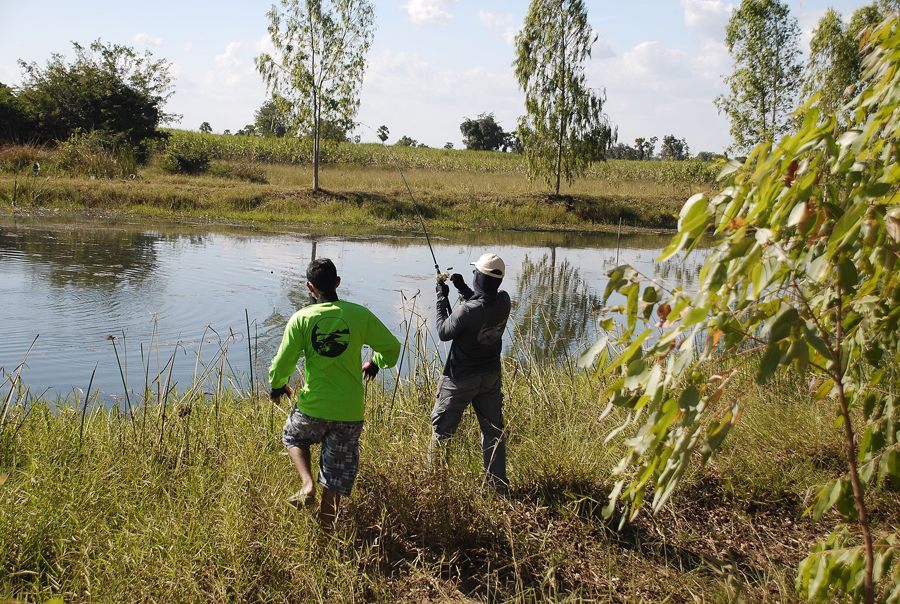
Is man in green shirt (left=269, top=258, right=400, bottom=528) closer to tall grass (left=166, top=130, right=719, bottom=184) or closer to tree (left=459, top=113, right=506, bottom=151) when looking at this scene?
tall grass (left=166, top=130, right=719, bottom=184)

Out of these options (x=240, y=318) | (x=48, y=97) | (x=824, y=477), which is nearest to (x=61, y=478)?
(x=824, y=477)

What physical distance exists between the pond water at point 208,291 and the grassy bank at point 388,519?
646mm

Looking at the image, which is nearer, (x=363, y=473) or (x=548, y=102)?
(x=363, y=473)

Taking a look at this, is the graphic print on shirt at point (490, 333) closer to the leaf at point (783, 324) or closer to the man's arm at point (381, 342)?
the man's arm at point (381, 342)

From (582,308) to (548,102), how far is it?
21.2m

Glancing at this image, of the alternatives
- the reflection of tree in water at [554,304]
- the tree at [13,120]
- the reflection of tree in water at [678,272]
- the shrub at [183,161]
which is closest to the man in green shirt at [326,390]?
the reflection of tree in water at [554,304]

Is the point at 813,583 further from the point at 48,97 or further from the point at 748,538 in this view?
the point at 48,97

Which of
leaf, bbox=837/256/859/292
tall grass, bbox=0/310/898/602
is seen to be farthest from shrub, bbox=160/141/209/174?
leaf, bbox=837/256/859/292

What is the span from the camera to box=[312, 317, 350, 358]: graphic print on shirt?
457cm

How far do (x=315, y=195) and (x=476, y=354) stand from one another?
1024 inches

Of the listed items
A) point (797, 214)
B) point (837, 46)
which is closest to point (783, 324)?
point (797, 214)

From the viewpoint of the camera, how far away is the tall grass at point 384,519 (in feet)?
12.5

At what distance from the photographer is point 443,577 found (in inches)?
166

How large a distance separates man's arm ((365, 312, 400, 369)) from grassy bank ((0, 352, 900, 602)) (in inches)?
22.5
